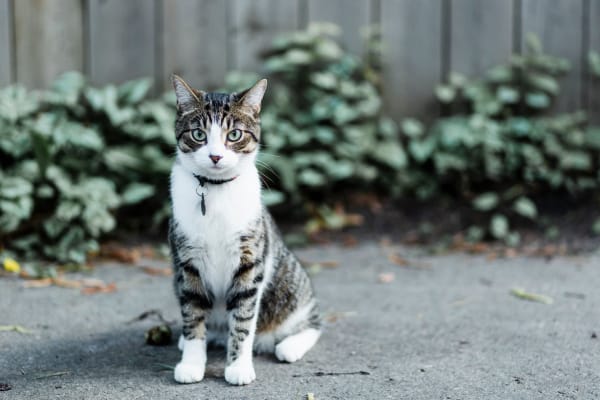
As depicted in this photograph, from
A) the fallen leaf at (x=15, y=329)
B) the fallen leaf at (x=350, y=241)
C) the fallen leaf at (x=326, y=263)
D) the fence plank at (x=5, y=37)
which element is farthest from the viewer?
the fallen leaf at (x=350, y=241)

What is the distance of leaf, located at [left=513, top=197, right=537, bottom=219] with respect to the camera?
4.89 metres

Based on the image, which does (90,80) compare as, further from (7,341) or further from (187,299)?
(187,299)

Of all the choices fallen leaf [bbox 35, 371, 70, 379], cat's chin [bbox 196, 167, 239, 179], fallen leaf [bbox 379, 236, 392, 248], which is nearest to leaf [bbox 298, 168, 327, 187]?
fallen leaf [bbox 379, 236, 392, 248]

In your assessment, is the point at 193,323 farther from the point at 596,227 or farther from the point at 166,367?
the point at 596,227

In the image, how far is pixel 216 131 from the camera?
8.44 feet

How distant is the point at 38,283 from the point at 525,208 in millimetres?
3184

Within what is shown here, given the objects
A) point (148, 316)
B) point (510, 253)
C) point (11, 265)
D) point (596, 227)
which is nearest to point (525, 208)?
point (510, 253)

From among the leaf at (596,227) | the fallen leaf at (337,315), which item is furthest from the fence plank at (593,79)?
the fallen leaf at (337,315)

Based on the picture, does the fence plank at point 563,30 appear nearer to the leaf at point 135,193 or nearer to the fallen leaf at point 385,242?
the fallen leaf at point 385,242

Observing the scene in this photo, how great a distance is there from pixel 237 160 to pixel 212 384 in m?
0.82

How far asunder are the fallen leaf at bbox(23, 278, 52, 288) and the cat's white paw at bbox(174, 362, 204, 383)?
1772 millimetres

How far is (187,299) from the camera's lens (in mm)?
2682

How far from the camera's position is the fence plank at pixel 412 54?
5.37 meters

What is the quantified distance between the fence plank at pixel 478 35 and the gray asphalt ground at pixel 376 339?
5.41 ft
